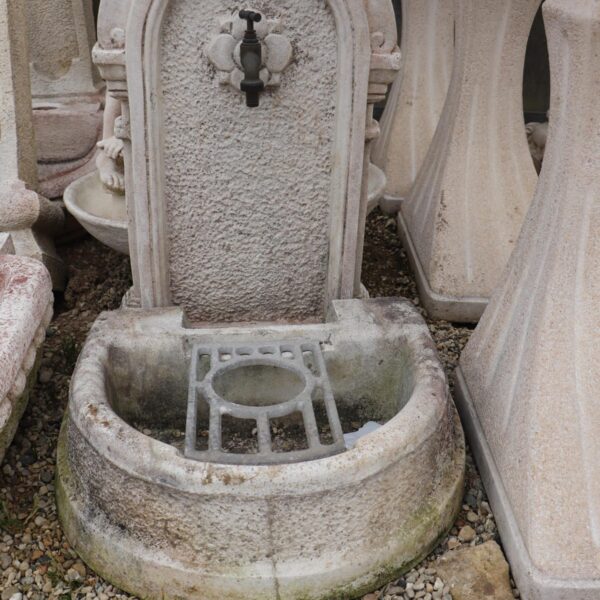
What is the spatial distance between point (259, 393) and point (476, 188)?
137 cm

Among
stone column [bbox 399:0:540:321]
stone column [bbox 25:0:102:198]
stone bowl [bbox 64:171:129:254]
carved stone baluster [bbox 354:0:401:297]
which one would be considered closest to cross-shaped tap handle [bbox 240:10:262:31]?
carved stone baluster [bbox 354:0:401:297]

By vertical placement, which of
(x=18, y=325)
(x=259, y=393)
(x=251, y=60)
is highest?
(x=251, y=60)

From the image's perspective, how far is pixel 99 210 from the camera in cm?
326

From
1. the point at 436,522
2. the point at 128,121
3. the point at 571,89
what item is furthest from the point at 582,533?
the point at 128,121

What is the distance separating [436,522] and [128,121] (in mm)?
1451

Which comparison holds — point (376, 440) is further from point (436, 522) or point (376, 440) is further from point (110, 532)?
point (110, 532)

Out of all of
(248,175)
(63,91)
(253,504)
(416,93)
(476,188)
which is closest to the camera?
(253,504)

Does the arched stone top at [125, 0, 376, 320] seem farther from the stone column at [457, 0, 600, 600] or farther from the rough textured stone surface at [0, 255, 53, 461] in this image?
the stone column at [457, 0, 600, 600]

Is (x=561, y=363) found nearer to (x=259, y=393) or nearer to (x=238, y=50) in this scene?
(x=259, y=393)

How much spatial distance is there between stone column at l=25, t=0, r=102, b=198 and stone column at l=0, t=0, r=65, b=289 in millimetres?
523

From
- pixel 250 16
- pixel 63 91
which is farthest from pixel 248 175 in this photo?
pixel 63 91

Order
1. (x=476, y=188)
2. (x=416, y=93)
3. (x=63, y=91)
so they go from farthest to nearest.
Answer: (x=416, y=93) → (x=63, y=91) → (x=476, y=188)

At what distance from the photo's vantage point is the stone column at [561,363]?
75.4 inches

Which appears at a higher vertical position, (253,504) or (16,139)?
(16,139)
